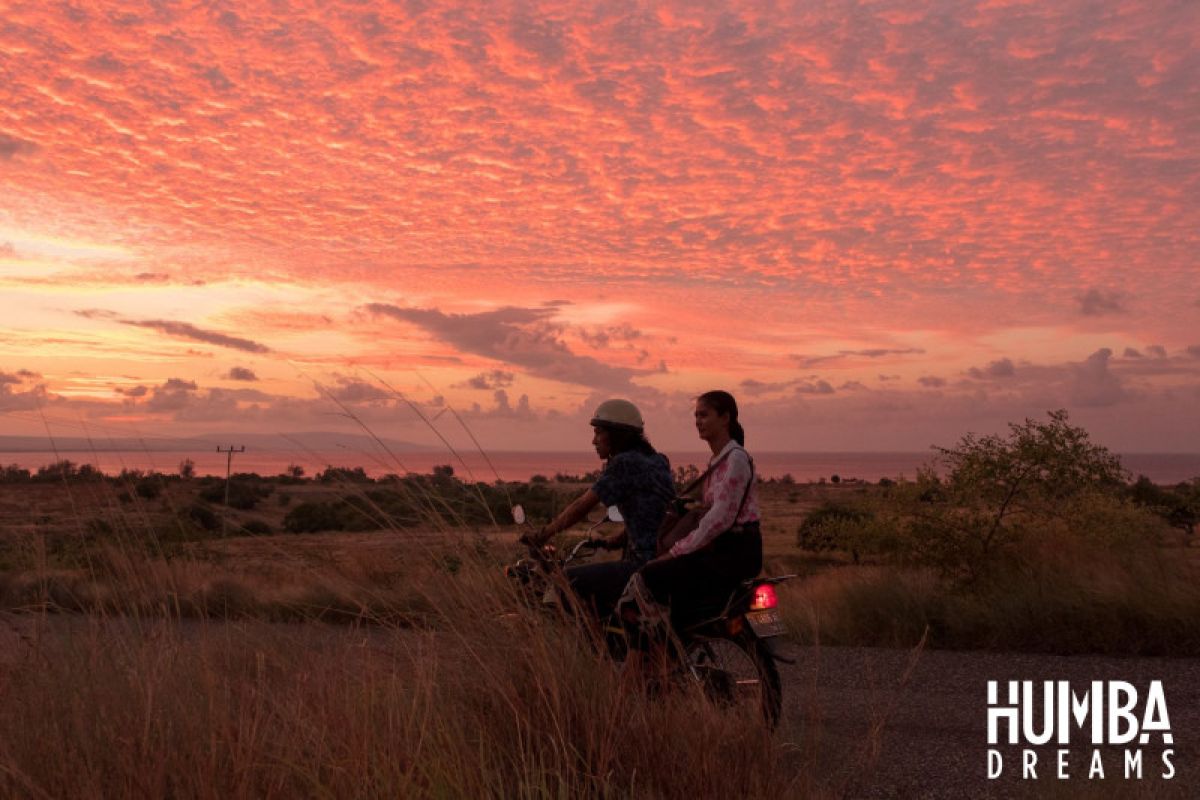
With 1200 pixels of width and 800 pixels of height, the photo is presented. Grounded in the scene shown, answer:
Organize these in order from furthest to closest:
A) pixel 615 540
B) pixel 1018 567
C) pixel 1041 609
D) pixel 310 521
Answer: pixel 310 521 → pixel 1018 567 → pixel 1041 609 → pixel 615 540

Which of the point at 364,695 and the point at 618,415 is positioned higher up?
the point at 618,415

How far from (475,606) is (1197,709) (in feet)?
18.2

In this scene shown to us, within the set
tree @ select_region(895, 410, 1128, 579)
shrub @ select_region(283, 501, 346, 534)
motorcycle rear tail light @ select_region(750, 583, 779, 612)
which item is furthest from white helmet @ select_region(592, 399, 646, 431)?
shrub @ select_region(283, 501, 346, 534)

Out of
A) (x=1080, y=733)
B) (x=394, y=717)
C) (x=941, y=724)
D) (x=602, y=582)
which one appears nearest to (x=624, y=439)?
(x=602, y=582)

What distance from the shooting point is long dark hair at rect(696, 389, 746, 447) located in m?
6.48

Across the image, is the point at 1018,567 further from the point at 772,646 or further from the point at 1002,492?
the point at 772,646

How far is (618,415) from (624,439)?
0.14 metres

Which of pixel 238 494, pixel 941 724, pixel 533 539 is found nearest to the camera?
pixel 533 539

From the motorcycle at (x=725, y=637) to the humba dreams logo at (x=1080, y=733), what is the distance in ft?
4.51

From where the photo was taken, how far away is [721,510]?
19.9 feet

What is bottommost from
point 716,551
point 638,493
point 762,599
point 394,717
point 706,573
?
point 394,717

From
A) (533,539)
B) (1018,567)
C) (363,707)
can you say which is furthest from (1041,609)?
(363,707)

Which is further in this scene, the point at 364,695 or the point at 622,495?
the point at 622,495

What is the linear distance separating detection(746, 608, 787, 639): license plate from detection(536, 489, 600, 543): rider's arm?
1.06 m
